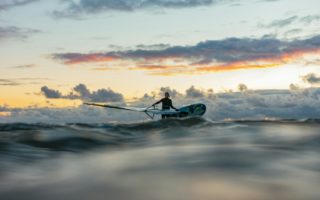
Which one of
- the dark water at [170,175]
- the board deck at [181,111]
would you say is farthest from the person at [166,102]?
the dark water at [170,175]

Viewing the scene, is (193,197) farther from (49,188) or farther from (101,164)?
(101,164)

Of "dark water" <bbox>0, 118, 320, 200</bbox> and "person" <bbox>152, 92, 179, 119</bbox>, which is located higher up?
"person" <bbox>152, 92, 179, 119</bbox>

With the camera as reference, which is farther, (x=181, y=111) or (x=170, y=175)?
(x=181, y=111)

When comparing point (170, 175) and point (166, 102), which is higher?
point (166, 102)

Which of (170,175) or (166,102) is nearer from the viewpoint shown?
(170,175)

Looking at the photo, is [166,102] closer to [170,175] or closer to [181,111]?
[181,111]

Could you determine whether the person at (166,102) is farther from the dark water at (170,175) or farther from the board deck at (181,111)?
the dark water at (170,175)

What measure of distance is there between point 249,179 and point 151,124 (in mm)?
22062

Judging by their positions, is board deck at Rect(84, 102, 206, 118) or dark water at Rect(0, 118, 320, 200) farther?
board deck at Rect(84, 102, 206, 118)

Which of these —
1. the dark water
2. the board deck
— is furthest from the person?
the dark water

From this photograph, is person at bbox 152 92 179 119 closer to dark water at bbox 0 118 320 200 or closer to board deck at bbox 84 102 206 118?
board deck at bbox 84 102 206 118

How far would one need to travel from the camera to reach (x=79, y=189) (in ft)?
21.1

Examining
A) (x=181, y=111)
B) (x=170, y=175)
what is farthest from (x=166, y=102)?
(x=170, y=175)

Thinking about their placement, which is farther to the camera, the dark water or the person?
the person
